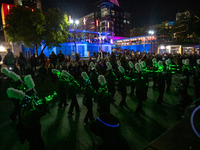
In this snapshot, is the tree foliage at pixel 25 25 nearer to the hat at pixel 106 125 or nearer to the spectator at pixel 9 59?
the spectator at pixel 9 59

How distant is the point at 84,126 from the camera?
15.7ft

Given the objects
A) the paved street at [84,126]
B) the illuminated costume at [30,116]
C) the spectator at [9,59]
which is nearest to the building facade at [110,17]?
the spectator at [9,59]

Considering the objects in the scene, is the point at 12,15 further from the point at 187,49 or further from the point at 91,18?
the point at 91,18

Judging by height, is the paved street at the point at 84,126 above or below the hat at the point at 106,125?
below

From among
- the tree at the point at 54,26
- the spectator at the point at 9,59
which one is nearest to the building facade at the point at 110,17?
the tree at the point at 54,26

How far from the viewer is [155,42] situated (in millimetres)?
39125

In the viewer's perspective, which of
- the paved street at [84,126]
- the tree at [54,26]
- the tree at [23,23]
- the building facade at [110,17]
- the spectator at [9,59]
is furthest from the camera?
the building facade at [110,17]

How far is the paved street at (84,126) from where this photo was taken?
12.7ft

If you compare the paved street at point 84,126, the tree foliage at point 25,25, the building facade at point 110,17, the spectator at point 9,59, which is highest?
the building facade at point 110,17

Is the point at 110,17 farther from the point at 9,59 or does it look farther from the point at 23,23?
Result: the point at 9,59

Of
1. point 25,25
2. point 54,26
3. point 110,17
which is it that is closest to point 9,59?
point 25,25

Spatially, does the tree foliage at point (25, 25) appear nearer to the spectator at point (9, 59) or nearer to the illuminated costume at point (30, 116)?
the spectator at point (9, 59)

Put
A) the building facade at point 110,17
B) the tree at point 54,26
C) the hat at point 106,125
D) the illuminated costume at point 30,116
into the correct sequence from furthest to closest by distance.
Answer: the building facade at point 110,17, the tree at point 54,26, the illuminated costume at point 30,116, the hat at point 106,125

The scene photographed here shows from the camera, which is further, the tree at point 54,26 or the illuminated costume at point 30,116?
the tree at point 54,26
